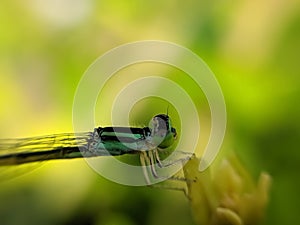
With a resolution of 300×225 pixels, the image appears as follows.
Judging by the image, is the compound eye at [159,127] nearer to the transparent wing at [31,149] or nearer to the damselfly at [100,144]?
the damselfly at [100,144]

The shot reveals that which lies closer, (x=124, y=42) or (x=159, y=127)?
(x=159, y=127)

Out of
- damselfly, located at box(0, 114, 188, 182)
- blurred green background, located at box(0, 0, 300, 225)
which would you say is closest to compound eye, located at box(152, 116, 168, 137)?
damselfly, located at box(0, 114, 188, 182)

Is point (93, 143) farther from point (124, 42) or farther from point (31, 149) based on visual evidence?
point (124, 42)

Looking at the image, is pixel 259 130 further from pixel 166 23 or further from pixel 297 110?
pixel 166 23

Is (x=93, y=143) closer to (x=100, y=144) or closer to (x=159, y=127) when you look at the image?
(x=100, y=144)

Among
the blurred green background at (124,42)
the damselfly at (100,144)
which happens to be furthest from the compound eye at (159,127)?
the blurred green background at (124,42)

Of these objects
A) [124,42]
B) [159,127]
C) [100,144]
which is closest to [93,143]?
[100,144]

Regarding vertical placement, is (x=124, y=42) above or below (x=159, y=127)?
above
